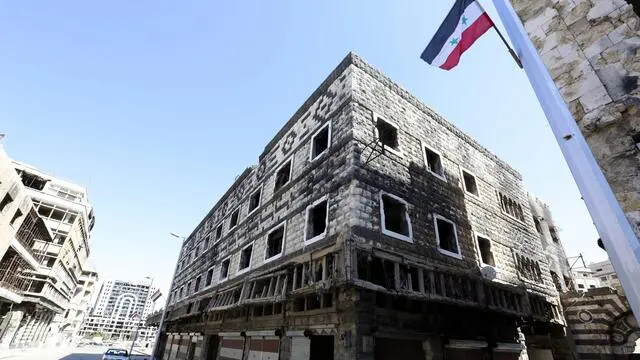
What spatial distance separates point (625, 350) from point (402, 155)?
1313cm

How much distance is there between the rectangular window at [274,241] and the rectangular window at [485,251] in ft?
30.5

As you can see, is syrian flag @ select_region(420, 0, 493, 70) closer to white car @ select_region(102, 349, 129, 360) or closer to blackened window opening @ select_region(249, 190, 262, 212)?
blackened window opening @ select_region(249, 190, 262, 212)

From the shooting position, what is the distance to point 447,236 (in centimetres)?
1331

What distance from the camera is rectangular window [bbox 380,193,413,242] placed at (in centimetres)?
1087

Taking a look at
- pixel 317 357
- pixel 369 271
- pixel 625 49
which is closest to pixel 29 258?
pixel 317 357

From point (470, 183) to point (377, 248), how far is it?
Answer: 9960mm

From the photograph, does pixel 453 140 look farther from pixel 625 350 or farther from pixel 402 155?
pixel 625 350

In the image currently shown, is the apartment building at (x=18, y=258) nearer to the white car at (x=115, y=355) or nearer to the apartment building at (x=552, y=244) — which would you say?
the white car at (x=115, y=355)

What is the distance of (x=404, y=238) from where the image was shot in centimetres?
1081

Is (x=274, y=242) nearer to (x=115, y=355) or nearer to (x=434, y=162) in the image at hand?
(x=434, y=162)

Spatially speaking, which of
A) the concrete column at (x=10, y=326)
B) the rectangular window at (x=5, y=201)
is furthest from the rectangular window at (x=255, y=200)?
the concrete column at (x=10, y=326)

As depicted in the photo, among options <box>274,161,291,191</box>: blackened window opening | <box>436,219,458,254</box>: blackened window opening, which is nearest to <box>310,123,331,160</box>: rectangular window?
<box>274,161,291,191</box>: blackened window opening

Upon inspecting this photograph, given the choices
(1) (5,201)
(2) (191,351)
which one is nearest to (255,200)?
(2) (191,351)

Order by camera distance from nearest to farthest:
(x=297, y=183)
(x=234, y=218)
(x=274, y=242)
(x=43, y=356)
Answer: (x=297, y=183) → (x=274, y=242) → (x=234, y=218) → (x=43, y=356)
